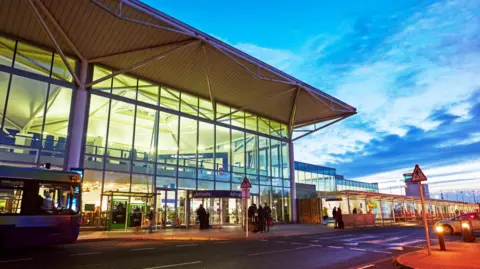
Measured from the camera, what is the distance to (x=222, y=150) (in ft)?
94.5

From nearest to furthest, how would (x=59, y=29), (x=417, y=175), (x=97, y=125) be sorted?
(x=417, y=175), (x=59, y=29), (x=97, y=125)

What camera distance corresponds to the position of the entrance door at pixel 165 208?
76.8 feet

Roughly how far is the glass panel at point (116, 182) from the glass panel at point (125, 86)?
556 cm

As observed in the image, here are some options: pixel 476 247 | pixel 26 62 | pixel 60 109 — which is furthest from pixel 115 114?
pixel 476 247

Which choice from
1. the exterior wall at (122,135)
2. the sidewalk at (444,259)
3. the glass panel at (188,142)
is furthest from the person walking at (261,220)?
the sidewalk at (444,259)

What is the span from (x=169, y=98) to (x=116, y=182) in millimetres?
7640

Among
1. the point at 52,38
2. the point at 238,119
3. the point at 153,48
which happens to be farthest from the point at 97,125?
the point at 238,119

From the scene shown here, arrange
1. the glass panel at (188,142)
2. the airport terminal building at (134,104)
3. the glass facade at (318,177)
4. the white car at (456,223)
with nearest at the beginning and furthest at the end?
1. the airport terminal building at (134,104)
2. the white car at (456,223)
3. the glass panel at (188,142)
4. the glass facade at (318,177)

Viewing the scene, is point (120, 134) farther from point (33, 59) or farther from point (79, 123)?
point (33, 59)

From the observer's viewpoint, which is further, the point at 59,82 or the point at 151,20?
the point at 59,82

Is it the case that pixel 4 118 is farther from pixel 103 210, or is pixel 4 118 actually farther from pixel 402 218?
pixel 402 218

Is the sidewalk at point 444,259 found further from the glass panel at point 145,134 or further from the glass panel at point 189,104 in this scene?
the glass panel at point 189,104

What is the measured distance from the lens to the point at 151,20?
60.6 feet

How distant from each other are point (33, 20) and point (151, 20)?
6.15 meters
